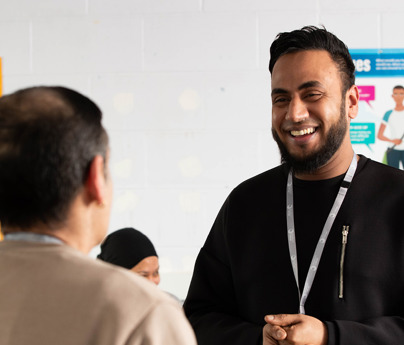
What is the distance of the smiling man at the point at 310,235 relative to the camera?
1472 millimetres

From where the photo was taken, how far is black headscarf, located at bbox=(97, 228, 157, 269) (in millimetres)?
2910

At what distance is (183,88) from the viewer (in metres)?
3.03

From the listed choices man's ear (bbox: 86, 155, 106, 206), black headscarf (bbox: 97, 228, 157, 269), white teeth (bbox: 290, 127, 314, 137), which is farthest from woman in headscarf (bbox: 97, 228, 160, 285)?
man's ear (bbox: 86, 155, 106, 206)

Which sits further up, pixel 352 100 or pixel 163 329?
pixel 352 100

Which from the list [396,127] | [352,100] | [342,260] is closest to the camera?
[342,260]

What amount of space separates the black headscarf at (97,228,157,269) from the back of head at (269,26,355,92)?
152cm

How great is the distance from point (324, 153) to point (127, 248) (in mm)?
1542

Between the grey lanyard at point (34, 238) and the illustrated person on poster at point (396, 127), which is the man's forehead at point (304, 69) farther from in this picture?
the illustrated person on poster at point (396, 127)

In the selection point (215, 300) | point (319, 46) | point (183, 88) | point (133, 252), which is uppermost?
point (319, 46)

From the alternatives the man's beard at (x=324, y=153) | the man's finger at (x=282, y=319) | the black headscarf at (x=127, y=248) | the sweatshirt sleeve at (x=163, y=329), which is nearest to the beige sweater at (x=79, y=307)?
the sweatshirt sleeve at (x=163, y=329)

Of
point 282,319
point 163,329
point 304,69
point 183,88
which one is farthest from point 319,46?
point 183,88

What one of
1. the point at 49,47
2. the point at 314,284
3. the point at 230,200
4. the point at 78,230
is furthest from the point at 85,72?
the point at 78,230

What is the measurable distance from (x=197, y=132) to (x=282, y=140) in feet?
4.51

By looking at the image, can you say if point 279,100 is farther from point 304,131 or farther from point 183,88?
point 183,88
